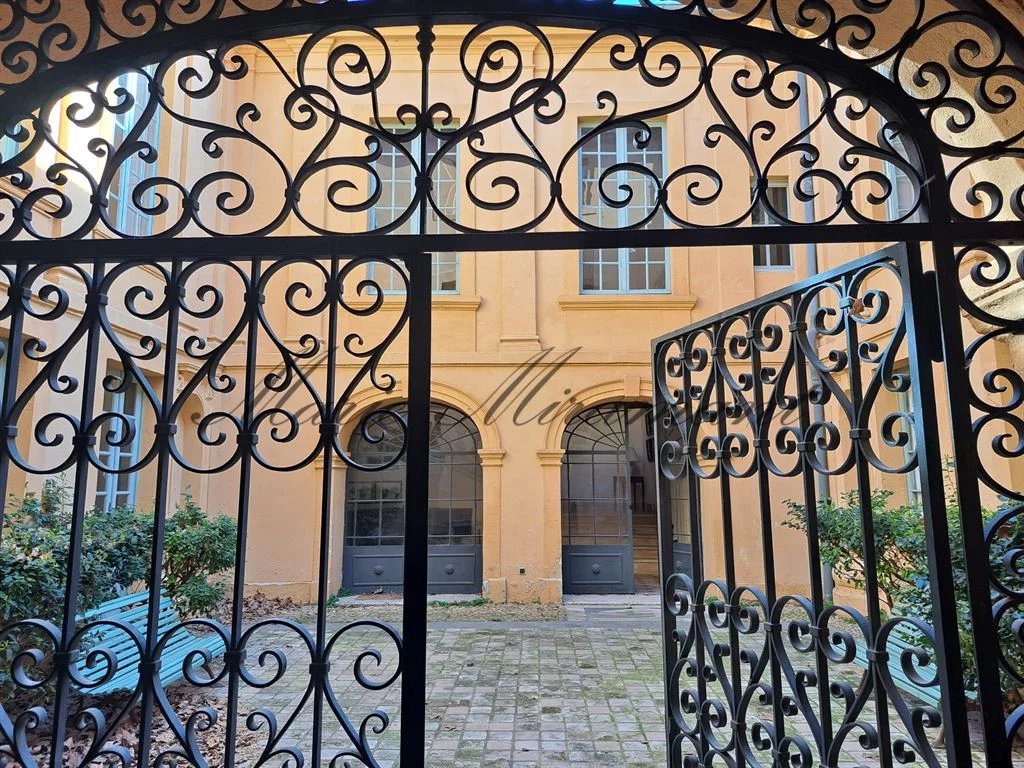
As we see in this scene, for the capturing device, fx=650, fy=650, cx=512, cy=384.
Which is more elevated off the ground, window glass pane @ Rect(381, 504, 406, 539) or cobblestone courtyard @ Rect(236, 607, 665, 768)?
window glass pane @ Rect(381, 504, 406, 539)

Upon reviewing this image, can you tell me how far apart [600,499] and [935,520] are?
7247mm

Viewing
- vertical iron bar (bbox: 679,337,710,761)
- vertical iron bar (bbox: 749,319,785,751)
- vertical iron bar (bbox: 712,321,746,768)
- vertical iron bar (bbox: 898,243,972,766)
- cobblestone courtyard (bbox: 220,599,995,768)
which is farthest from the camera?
cobblestone courtyard (bbox: 220,599,995,768)

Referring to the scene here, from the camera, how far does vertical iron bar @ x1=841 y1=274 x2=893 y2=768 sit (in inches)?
66.4

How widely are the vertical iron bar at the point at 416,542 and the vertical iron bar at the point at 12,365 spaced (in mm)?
1039

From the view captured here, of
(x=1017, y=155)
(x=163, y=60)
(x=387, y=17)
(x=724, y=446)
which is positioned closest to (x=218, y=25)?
(x=163, y=60)

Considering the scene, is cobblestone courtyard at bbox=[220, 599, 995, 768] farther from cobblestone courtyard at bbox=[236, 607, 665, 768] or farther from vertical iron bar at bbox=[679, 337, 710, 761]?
vertical iron bar at bbox=[679, 337, 710, 761]

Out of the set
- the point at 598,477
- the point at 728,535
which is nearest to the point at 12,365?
the point at 728,535

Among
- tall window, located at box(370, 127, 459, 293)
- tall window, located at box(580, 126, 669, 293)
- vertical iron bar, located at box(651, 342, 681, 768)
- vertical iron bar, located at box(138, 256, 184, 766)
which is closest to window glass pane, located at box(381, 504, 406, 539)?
tall window, located at box(370, 127, 459, 293)

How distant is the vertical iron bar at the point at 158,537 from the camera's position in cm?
163

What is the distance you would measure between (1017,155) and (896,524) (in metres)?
3.78

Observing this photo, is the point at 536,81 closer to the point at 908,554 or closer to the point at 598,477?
the point at 908,554

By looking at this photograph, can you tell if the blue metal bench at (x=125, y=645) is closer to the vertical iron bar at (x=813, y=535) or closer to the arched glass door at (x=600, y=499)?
the vertical iron bar at (x=813, y=535)

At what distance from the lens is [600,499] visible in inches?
344

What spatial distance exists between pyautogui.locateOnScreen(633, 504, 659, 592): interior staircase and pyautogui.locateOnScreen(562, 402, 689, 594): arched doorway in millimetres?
1625
